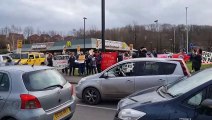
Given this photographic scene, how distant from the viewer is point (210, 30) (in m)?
110

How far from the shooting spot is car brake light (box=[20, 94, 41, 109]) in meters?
6.18

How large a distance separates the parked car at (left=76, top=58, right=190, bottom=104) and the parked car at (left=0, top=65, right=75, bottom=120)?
368cm

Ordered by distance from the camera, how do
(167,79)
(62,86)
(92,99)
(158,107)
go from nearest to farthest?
(158,107) < (62,86) < (167,79) < (92,99)

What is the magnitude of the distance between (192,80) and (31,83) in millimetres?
2982

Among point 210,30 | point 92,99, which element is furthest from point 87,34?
point 92,99

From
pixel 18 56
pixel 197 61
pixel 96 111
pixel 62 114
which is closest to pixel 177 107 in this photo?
pixel 62 114

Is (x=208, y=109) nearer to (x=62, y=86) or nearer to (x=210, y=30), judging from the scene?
(x=62, y=86)

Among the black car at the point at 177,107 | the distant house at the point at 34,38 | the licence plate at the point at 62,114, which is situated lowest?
the licence plate at the point at 62,114

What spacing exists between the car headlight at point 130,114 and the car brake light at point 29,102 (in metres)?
1.94

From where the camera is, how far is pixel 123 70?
430 inches

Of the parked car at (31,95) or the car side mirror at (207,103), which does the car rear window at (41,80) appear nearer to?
the parked car at (31,95)

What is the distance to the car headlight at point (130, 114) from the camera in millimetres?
4723

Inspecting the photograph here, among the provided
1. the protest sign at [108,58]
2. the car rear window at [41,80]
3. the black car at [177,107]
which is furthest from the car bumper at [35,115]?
the protest sign at [108,58]

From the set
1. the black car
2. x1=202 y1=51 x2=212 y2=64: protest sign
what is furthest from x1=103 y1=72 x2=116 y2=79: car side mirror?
x1=202 y1=51 x2=212 y2=64: protest sign
